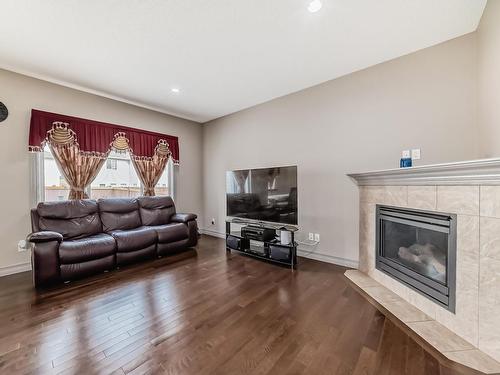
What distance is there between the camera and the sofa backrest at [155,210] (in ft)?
13.1

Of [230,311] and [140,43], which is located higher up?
[140,43]

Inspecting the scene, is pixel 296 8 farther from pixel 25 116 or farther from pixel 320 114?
pixel 25 116

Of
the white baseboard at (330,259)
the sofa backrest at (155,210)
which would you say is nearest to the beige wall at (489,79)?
the white baseboard at (330,259)

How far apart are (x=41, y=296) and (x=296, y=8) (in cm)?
377

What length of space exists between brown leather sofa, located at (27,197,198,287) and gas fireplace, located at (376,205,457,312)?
118 inches

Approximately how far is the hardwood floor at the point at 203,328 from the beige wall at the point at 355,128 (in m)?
1.03

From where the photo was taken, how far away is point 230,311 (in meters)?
2.07

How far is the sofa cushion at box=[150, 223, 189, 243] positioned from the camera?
11.8 feet

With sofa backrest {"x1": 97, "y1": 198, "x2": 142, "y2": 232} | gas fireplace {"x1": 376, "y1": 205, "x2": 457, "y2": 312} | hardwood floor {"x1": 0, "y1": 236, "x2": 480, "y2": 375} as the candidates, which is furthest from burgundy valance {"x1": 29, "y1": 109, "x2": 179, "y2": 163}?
gas fireplace {"x1": 376, "y1": 205, "x2": 457, "y2": 312}

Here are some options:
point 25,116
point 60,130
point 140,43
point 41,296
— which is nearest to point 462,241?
point 140,43

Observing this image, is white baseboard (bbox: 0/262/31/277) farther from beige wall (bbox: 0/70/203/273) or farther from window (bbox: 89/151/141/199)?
window (bbox: 89/151/141/199)

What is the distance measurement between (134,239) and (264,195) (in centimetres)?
202

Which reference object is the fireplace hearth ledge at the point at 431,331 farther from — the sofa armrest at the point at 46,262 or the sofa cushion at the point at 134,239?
the sofa armrest at the point at 46,262

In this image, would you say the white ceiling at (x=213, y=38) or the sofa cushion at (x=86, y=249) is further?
the sofa cushion at (x=86, y=249)
